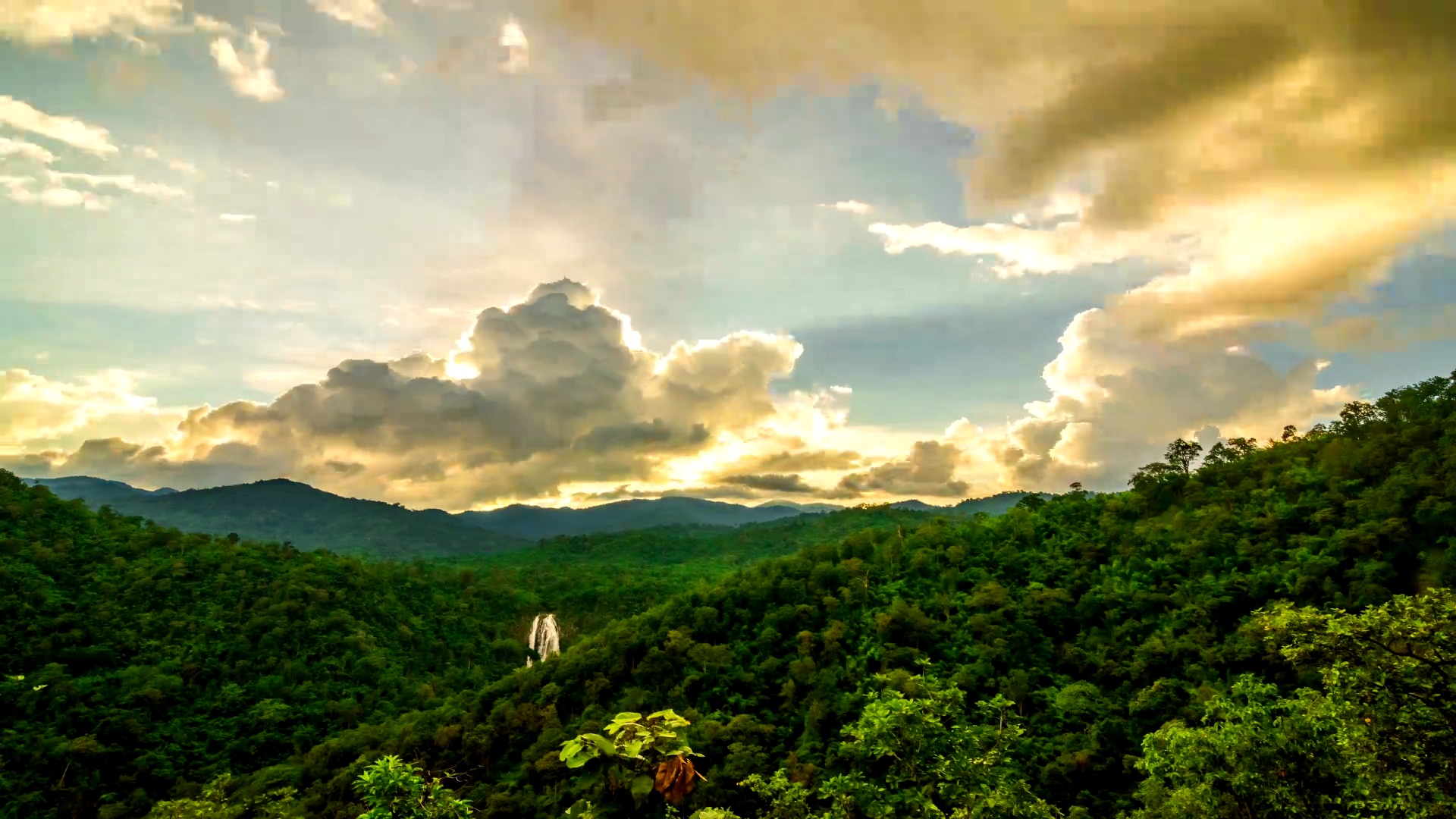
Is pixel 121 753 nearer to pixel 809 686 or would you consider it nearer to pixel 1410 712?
pixel 809 686

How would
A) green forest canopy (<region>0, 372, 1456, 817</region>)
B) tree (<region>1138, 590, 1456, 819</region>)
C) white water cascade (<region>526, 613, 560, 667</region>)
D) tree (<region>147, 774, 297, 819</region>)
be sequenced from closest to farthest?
tree (<region>1138, 590, 1456, 819</region>) < green forest canopy (<region>0, 372, 1456, 817</region>) < tree (<region>147, 774, 297, 819</region>) < white water cascade (<region>526, 613, 560, 667</region>)

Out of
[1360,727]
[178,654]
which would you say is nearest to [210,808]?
[178,654]

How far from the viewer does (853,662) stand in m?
52.3

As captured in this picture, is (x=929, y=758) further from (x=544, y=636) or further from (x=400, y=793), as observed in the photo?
(x=544, y=636)

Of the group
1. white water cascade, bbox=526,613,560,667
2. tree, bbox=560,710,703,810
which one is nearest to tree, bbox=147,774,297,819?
tree, bbox=560,710,703,810

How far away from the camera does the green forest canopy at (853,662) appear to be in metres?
18.2

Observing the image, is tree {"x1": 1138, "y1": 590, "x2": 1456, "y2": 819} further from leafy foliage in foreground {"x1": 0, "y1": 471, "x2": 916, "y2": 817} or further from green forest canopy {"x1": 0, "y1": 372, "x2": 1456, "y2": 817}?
leafy foliage in foreground {"x1": 0, "y1": 471, "x2": 916, "y2": 817}

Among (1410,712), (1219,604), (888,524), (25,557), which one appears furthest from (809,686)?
(888,524)

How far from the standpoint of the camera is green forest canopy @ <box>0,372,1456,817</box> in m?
18.2

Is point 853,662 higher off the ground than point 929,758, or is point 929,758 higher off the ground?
point 929,758

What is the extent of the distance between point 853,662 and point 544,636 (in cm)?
7756

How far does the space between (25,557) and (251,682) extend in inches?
1110

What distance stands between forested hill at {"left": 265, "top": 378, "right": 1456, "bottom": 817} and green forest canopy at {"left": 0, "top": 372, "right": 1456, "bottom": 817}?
0.79 feet

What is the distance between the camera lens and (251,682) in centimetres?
6919
